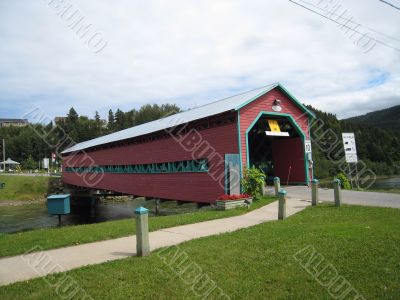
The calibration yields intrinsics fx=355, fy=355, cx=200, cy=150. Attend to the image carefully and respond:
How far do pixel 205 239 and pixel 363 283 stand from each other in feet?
11.9

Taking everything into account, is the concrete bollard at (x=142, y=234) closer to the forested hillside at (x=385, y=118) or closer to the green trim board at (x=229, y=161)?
the green trim board at (x=229, y=161)

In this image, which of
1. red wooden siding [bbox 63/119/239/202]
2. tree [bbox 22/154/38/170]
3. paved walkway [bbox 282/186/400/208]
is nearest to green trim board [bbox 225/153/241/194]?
red wooden siding [bbox 63/119/239/202]

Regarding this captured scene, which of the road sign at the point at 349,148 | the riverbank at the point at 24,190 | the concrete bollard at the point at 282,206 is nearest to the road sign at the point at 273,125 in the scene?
the road sign at the point at 349,148

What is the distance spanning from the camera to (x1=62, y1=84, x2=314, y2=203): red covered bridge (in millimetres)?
15258

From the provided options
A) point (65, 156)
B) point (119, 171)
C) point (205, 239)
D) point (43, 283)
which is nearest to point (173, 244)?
point (205, 239)

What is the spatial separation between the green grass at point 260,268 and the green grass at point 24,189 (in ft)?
123

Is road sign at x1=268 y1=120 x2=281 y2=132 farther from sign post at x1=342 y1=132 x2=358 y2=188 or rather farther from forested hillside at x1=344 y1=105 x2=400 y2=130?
forested hillside at x1=344 y1=105 x2=400 y2=130

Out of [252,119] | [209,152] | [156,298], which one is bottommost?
[156,298]

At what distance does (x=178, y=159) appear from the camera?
1812 cm

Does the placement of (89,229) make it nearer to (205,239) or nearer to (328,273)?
(205,239)

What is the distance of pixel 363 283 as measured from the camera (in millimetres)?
4824

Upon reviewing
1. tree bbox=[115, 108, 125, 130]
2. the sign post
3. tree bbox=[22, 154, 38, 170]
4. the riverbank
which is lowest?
the riverbank

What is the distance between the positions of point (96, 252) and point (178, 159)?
36.7 feet

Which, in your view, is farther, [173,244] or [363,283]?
[173,244]
